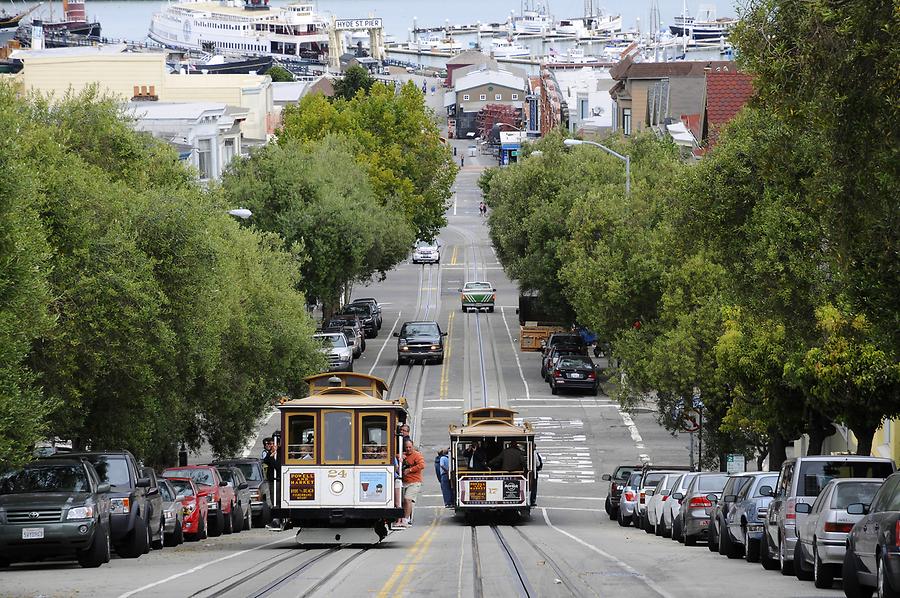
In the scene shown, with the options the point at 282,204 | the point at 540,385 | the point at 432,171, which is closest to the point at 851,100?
the point at 540,385

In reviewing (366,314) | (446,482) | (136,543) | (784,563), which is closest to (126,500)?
(136,543)

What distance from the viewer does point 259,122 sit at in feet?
312

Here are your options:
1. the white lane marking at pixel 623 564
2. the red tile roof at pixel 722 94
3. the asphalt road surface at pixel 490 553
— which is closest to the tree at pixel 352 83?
the asphalt road surface at pixel 490 553

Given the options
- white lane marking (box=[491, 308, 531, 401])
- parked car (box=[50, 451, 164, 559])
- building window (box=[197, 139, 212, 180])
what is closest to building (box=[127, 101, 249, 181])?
building window (box=[197, 139, 212, 180])

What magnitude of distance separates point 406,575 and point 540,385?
43.4m

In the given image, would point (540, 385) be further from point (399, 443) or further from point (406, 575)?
point (406, 575)

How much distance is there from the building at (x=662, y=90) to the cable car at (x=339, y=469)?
52634 millimetres

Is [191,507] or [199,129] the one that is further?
[199,129]

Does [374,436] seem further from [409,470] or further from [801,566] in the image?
[801,566]

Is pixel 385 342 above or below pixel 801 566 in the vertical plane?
below

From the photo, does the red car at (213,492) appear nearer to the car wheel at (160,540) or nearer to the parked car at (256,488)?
the car wheel at (160,540)

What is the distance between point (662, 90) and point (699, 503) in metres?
56.7

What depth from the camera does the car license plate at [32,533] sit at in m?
21.9

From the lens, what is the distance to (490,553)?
985 inches
